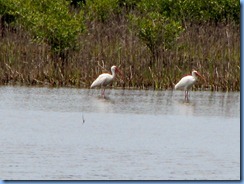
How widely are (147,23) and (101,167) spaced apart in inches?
434

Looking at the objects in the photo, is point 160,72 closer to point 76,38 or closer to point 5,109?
point 76,38

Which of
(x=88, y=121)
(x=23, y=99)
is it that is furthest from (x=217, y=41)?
(x=88, y=121)

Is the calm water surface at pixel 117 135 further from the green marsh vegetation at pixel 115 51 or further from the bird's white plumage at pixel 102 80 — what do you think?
the green marsh vegetation at pixel 115 51

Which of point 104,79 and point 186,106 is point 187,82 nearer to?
point 186,106

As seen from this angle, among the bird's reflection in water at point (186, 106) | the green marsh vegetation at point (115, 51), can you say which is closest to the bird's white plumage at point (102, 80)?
the green marsh vegetation at point (115, 51)

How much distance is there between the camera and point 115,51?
22.3m

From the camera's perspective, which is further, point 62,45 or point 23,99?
point 62,45

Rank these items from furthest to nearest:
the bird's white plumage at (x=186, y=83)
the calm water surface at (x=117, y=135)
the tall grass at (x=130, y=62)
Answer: the tall grass at (x=130, y=62) → the bird's white plumage at (x=186, y=83) → the calm water surface at (x=117, y=135)

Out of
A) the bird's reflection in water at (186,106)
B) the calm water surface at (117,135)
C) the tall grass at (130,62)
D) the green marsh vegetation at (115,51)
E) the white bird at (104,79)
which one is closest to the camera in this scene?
the calm water surface at (117,135)

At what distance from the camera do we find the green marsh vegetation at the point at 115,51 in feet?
69.5

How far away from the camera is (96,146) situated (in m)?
13.7

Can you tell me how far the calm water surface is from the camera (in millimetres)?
11695

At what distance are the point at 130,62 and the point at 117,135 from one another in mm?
6762

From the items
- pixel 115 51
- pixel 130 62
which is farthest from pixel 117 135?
pixel 115 51
